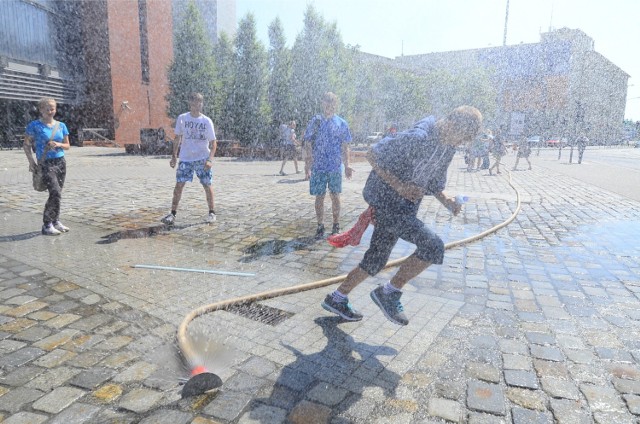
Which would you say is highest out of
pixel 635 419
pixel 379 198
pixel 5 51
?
pixel 5 51

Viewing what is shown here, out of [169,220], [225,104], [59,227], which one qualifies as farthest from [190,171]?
[225,104]

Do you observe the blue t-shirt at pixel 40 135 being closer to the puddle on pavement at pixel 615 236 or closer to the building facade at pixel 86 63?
the puddle on pavement at pixel 615 236

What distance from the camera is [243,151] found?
23016 mm

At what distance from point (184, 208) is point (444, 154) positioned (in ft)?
19.2

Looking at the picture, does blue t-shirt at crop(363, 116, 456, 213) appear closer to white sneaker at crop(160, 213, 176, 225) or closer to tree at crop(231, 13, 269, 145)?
white sneaker at crop(160, 213, 176, 225)

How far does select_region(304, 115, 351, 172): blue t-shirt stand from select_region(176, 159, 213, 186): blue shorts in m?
1.78

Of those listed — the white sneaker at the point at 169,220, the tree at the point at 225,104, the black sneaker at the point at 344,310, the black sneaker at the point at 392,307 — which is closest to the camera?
the black sneaker at the point at 392,307

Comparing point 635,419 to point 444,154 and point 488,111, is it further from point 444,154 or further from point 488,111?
point 488,111

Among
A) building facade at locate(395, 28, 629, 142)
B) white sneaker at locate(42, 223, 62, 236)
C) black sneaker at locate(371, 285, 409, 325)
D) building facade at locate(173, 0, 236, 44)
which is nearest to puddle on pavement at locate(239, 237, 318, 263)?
black sneaker at locate(371, 285, 409, 325)

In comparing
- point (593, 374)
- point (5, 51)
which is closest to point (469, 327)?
point (593, 374)

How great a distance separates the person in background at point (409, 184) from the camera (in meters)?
3.01

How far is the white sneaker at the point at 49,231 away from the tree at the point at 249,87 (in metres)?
20.6

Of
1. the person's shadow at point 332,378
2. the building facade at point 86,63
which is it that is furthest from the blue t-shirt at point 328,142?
the building facade at point 86,63

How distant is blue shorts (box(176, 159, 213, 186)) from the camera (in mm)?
6520
